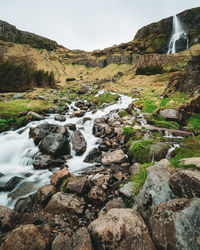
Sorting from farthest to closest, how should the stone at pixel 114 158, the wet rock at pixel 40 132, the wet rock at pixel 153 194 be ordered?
the wet rock at pixel 40 132, the stone at pixel 114 158, the wet rock at pixel 153 194

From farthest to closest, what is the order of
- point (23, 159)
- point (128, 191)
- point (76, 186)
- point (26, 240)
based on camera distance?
point (23, 159) → point (76, 186) → point (128, 191) → point (26, 240)

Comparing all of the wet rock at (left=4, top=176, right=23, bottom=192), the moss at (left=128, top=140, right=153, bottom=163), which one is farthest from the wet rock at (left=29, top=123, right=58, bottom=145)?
the moss at (left=128, top=140, right=153, bottom=163)

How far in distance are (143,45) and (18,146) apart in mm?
83545

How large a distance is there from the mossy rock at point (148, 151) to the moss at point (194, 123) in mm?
4365

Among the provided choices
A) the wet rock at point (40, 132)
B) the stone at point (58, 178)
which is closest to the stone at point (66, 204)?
the stone at point (58, 178)

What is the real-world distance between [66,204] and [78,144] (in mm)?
5363

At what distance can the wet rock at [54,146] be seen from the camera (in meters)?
8.12

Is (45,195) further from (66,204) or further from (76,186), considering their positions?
(76,186)

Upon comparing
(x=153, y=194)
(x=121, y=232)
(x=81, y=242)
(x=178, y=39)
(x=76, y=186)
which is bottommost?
(x=76, y=186)

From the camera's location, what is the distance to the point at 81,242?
104 inches

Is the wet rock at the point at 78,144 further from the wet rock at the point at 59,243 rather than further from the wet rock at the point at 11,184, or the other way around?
the wet rock at the point at 59,243

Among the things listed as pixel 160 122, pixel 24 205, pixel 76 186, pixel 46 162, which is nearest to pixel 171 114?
pixel 160 122

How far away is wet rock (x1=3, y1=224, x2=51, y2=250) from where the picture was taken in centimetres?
270

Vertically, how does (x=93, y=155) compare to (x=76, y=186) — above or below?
below
